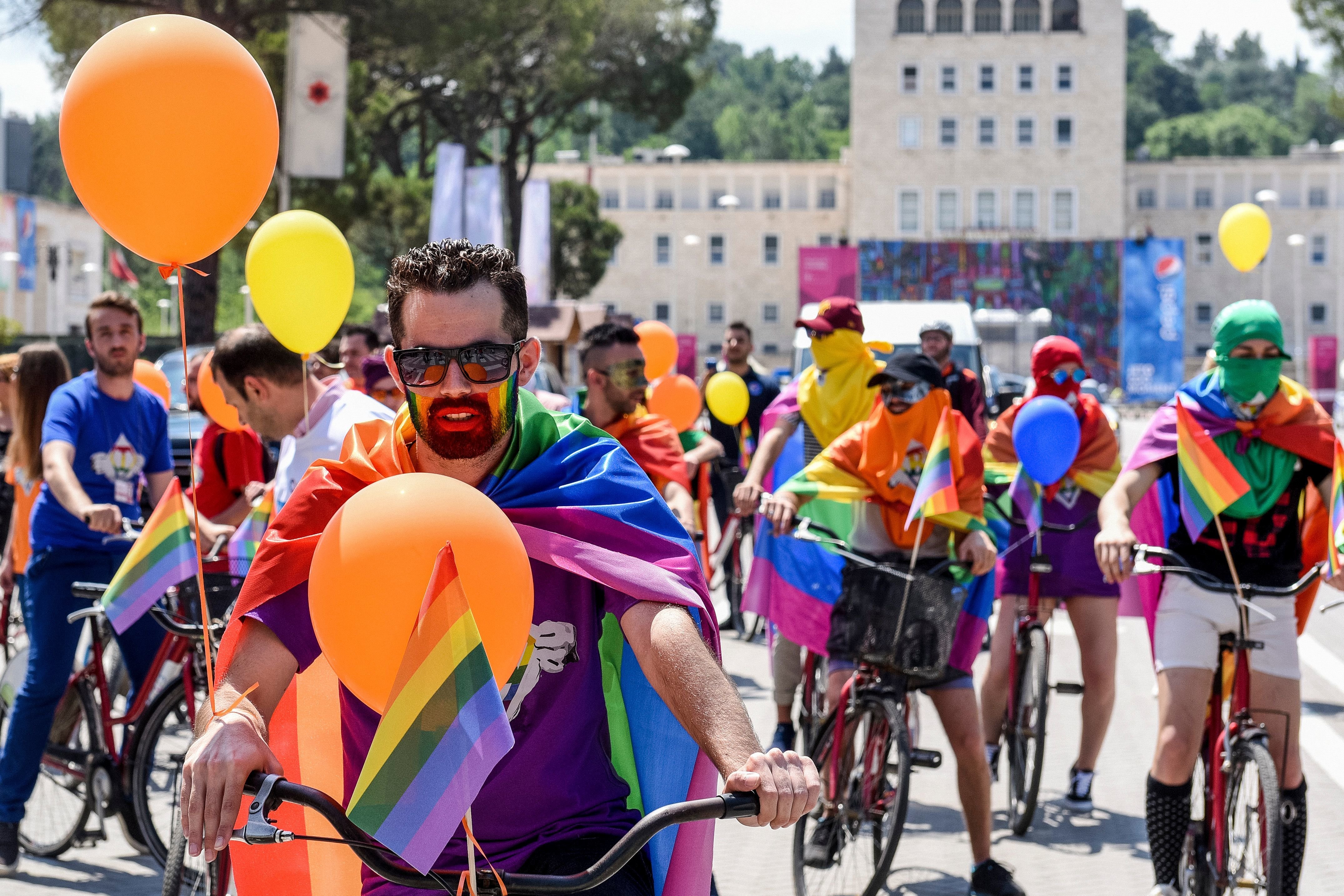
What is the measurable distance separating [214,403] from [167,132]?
4.47 metres

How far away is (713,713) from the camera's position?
2.67 metres

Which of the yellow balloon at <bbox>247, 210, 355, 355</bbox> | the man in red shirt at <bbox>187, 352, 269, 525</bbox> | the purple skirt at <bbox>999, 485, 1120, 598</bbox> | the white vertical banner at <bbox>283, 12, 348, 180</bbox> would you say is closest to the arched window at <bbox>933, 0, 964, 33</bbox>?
the white vertical banner at <bbox>283, 12, 348, 180</bbox>

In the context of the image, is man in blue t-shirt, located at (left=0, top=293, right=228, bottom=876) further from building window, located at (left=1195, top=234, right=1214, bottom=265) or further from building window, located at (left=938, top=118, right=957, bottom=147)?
building window, located at (left=1195, top=234, right=1214, bottom=265)

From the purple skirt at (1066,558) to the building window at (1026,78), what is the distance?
80087mm

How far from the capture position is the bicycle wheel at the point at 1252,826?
4.82 meters

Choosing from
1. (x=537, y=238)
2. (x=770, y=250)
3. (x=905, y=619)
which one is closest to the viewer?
(x=905, y=619)

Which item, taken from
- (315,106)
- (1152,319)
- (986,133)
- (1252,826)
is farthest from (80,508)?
(986,133)

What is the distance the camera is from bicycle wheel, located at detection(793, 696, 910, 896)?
5.62 m

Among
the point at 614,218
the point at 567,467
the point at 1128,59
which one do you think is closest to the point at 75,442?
the point at 567,467

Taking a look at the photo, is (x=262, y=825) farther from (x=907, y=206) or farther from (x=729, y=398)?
(x=907, y=206)

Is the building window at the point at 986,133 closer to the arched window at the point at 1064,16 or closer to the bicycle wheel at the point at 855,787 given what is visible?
the arched window at the point at 1064,16

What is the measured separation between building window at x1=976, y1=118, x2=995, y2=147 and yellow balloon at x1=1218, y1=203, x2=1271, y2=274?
245 ft

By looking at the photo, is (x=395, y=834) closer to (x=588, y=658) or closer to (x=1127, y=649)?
(x=588, y=658)

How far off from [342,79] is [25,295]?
1806 inches
